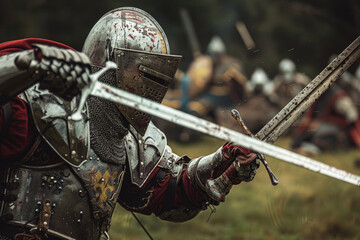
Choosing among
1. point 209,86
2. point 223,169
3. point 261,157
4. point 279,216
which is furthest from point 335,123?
point 261,157

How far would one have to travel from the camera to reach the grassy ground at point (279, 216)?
18.4 feet

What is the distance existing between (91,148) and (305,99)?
1086mm

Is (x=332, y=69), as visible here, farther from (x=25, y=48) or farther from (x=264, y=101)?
(x=264, y=101)

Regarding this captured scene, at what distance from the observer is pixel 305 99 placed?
308 centimetres

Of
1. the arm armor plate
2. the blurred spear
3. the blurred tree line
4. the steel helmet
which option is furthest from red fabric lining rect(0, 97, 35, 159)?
the blurred spear

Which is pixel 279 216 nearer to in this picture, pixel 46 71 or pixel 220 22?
pixel 46 71

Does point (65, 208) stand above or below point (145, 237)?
above

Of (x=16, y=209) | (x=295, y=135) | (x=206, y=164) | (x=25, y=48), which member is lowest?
(x=295, y=135)

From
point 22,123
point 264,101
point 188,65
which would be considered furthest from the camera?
point 188,65

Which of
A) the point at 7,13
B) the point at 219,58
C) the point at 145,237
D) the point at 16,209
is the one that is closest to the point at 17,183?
the point at 16,209

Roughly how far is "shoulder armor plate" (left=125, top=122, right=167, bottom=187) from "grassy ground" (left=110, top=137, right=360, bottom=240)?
1700 millimetres

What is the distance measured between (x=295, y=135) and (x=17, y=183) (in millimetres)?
7725

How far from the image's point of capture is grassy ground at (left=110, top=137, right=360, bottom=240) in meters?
5.59

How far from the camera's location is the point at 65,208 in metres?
2.88
